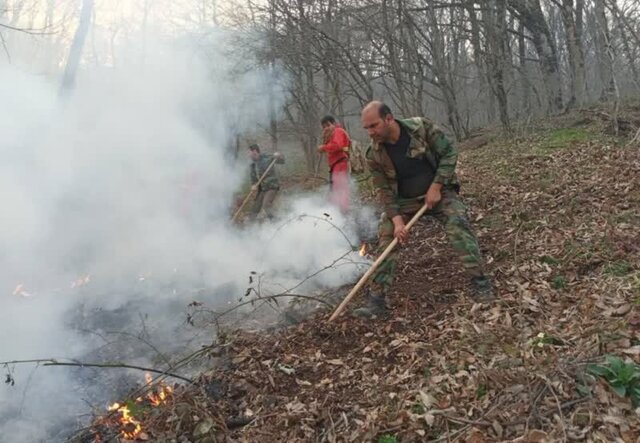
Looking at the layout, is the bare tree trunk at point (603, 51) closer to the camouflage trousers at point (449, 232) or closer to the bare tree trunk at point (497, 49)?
the bare tree trunk at point (497, 49)

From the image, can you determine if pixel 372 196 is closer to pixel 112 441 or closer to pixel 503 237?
pixel 503 237

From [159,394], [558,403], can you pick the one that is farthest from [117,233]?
[558,403]

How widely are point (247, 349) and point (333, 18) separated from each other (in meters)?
10.2

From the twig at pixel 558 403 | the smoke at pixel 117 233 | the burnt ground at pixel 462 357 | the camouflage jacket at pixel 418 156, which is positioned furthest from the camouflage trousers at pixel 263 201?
the twig at pixel 558 403

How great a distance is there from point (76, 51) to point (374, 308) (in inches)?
455

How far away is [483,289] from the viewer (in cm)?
457

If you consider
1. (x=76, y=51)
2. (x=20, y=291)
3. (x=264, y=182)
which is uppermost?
(x=76, y=51)

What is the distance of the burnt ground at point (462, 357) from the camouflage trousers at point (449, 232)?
321mm

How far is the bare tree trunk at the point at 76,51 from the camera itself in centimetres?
1164

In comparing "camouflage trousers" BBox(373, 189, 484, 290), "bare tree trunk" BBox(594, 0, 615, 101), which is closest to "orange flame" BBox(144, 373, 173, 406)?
"camouflage trousers" BBox(373, 189, 484, 290)

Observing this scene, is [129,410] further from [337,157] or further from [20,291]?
[337,157]

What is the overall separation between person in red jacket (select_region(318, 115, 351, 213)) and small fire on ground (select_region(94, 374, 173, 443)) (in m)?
4.81

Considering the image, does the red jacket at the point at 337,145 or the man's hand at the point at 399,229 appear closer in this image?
the man's hand at the point at 399,229

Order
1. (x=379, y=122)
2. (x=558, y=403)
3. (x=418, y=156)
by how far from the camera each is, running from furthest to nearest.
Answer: (x=418, y=156) → (x=379, y=122) → (x=558, y=403)
